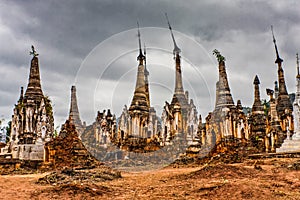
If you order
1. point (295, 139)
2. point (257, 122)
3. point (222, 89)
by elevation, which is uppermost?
point (222, 89)

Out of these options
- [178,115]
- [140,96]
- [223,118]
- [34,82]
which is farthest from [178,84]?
[34,82]

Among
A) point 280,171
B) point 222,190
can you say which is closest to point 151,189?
point 222,190

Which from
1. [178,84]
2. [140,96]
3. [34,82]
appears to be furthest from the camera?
[178,84]

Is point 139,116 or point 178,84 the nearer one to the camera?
point 139,116

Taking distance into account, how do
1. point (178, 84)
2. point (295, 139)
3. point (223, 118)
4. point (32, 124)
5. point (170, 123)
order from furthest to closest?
point (178, 84) → point (170, 123) → point (223, 118) → point (32, 124) → point (295, 139)

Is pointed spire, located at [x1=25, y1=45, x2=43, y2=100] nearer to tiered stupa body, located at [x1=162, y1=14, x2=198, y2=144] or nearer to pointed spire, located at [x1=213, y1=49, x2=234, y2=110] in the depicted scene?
tiered stupa body, located at [x1=162, y1=14, x2=198, y2=144]

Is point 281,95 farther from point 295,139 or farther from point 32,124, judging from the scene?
point 32,124

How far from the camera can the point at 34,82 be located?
25750 mm

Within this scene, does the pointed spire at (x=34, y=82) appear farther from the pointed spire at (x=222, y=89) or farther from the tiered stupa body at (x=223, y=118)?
the pointed spire at (x=222, y=89)

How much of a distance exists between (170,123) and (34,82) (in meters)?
11.2

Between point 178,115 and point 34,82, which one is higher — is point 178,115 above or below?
below

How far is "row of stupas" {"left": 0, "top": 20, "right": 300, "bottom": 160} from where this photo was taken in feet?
75.3

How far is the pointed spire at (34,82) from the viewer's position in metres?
25.1

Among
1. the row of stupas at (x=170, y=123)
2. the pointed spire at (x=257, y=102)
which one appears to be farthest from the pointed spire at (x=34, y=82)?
the pointed spire at (x=257, y=102)
